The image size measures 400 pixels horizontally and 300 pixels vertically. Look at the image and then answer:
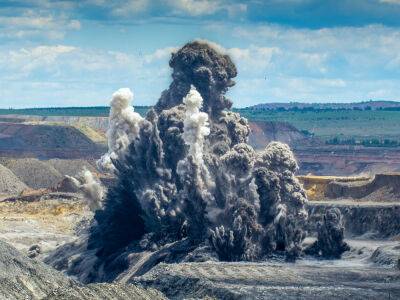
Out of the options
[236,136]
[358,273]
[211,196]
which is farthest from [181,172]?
[358,273]

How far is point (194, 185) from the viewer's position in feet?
439

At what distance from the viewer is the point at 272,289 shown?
93.6m

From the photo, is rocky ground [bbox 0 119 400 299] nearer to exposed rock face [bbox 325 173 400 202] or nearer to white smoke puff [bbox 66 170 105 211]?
exposed rock face [bbox 325 173 400 202]

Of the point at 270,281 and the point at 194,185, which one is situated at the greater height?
the point at 194,185

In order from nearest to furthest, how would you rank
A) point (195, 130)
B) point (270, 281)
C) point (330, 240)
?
1. point (270, 281)
2. point (330, 240)
3. point (195, 130)

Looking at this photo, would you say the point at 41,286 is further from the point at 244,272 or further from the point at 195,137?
the point at 195,137

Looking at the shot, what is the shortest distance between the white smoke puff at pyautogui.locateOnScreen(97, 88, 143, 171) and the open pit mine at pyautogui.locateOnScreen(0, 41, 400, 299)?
0.10 metres

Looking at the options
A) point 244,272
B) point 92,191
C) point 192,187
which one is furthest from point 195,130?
point 244,272

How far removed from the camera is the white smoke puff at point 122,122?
486 ft

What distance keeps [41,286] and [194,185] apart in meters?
45.2

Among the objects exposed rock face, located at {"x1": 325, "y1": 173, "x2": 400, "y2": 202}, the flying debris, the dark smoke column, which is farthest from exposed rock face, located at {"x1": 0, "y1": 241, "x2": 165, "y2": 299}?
exposed rock face, located at {"x1": 325, "y1": 173, "x2": 400, "y2": 202}

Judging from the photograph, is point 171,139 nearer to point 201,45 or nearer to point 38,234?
point 201,45

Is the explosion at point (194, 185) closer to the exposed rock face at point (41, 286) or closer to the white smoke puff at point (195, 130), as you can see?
the white smoke puff at point (195, 130)

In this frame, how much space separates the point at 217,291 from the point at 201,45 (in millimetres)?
67620
